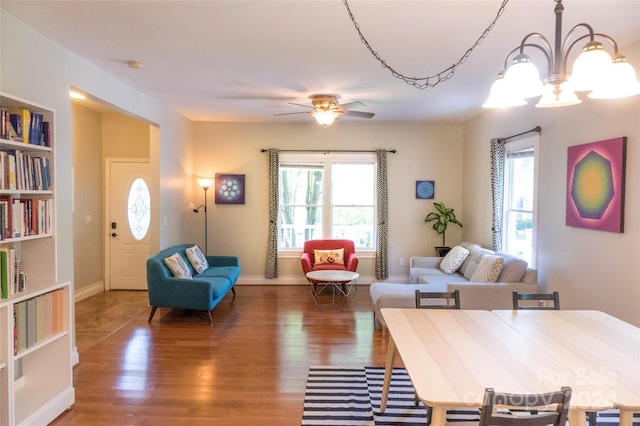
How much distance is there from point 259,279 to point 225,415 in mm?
3938

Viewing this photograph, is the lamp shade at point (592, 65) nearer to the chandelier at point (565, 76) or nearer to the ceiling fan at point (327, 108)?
the chandelier at point (565, 76)

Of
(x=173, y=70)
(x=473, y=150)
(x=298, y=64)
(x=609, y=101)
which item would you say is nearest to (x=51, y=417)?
(x=173, y=70)

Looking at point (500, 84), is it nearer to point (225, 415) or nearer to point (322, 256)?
point (225, 415)

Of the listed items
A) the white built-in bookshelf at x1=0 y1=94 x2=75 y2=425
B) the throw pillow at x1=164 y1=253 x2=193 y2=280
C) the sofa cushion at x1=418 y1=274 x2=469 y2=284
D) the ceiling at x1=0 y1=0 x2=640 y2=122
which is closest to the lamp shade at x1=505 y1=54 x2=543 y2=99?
the ceiling at x1=0 y1=0 x2=640 y2=122

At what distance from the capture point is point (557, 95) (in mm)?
1802

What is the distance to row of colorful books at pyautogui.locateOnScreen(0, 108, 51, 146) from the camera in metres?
2.38

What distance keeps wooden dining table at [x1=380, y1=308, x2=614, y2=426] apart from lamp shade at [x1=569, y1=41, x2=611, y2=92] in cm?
126

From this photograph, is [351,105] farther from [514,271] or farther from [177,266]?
[177,266]

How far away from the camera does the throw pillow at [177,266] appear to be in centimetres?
458

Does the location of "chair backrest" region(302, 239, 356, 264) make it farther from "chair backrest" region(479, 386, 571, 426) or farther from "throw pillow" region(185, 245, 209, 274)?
"chair backrest" region(479, 386, 571, 426)

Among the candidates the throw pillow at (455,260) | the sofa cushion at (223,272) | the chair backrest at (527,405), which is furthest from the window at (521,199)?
the sofa cushion at (223,272)

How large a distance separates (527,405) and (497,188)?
4.05 m

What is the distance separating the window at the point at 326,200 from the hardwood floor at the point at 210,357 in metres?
1.43

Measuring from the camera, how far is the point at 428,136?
6504mm
